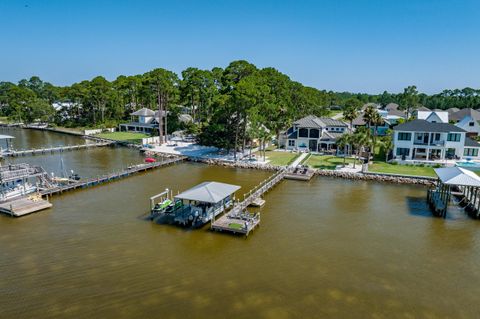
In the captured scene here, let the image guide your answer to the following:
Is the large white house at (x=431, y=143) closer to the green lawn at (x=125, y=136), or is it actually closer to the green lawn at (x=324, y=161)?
the green lawn at (x=324, y=161)

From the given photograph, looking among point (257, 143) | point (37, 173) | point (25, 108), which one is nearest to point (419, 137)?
point (257, 143)

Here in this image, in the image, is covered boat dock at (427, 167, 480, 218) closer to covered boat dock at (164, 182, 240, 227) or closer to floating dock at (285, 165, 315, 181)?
floating dock at (285, 165, 315, 181)

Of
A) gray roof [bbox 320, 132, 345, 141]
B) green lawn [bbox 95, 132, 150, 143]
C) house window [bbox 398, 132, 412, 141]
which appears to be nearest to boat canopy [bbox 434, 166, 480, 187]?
house window [bbox 398, 132, 412, 141]

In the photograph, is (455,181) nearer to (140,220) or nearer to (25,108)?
(140,220)

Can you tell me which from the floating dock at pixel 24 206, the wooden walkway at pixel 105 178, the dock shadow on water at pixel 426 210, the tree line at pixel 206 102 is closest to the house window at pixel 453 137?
the tree line at pixel 206 102

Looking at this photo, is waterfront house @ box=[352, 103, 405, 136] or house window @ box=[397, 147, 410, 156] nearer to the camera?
house window @ box=[397, 147, 410, 156]

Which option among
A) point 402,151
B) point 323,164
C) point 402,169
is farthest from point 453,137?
point 323,164
